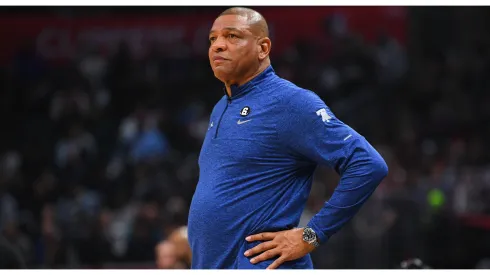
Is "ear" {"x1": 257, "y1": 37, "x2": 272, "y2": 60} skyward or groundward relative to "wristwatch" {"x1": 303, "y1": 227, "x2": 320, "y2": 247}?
skyward

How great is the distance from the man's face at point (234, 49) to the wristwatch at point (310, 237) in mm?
670

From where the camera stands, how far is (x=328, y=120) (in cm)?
327

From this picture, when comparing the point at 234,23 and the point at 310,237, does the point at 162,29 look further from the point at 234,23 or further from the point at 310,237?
the point at 310,237

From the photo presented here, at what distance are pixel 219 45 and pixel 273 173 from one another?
1.78ft

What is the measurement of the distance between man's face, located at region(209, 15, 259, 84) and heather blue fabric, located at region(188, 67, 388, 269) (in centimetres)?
12

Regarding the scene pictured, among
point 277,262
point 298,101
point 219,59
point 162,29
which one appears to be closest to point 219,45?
point 219,59

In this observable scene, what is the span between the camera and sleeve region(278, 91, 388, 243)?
3219 mm

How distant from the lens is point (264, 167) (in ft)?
10.9

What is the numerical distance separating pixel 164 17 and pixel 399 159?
419cm

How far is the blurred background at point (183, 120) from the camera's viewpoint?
9852 mm

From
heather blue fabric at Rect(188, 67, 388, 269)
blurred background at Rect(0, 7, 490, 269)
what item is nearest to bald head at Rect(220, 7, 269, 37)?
heather blue fabric at Rect(188, 67, 388, 269)

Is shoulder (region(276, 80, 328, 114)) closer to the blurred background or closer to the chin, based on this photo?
the chin
